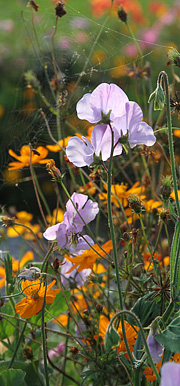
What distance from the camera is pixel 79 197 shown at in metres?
0.44

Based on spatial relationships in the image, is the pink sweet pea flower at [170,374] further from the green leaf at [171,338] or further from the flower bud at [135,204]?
the flower bud at [135,204]

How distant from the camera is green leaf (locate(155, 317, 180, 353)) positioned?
0.32m

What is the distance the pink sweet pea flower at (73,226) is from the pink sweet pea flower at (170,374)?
7.6 inches

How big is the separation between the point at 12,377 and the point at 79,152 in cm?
24

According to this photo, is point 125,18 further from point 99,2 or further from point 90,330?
point 99,2

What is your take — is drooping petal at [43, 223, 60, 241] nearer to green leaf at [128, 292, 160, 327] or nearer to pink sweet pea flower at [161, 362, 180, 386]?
green leaf at [128, 292, 160, 327]

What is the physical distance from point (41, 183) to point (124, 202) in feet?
4.20

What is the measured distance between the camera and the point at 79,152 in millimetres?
375

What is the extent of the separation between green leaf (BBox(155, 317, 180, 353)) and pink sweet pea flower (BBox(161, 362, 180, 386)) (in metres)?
0.07

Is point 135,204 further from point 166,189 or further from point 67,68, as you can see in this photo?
point 67,68

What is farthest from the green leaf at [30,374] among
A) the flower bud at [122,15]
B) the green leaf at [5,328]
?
the flower bud at [122,15]

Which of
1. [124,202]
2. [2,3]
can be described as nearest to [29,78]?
[124,202]

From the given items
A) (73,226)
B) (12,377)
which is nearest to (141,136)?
(73,226)

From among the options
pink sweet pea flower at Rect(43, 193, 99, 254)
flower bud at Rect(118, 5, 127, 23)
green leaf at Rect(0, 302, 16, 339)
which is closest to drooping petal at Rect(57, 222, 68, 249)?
pink sweet pea flower at Rect(43, 193, 99, 254)
